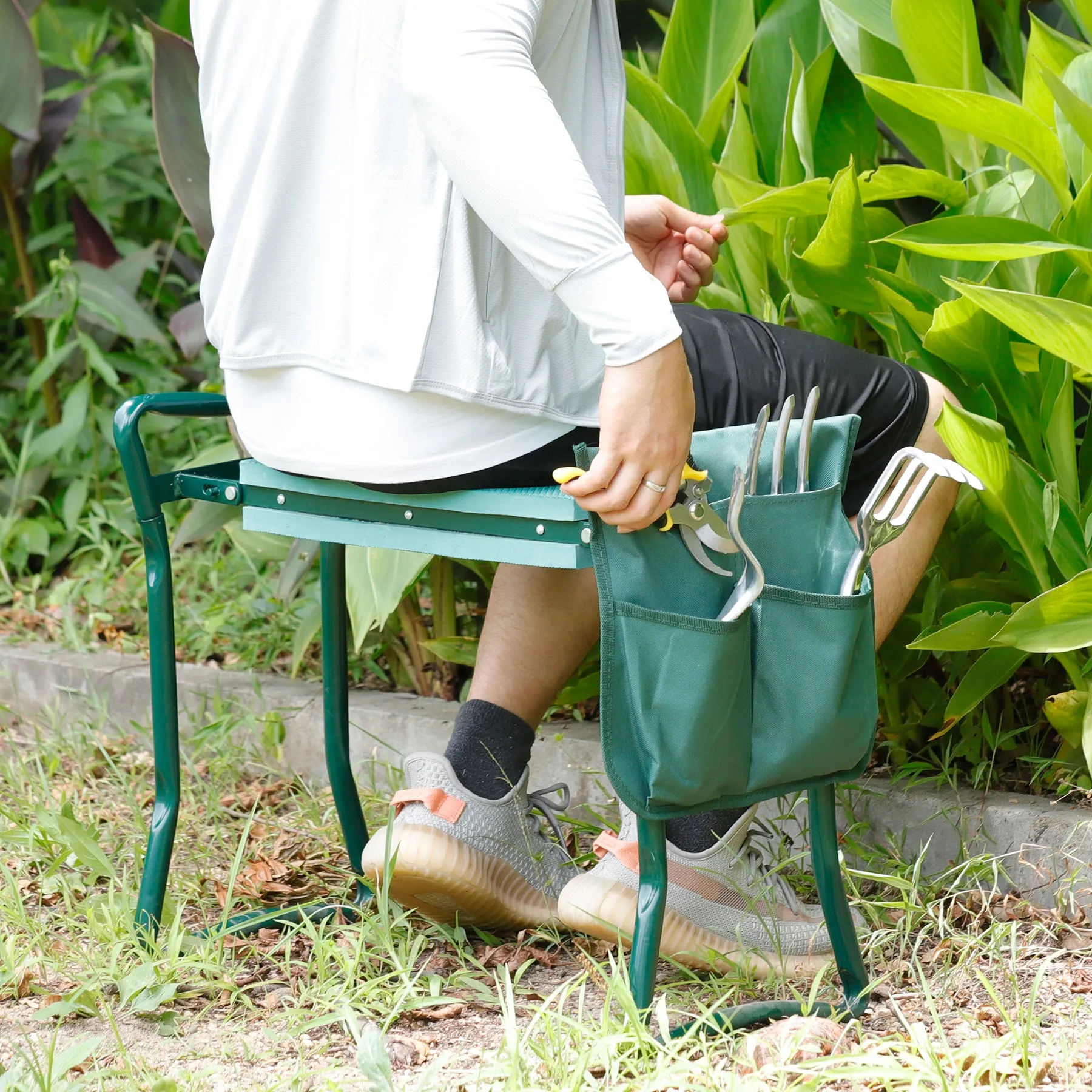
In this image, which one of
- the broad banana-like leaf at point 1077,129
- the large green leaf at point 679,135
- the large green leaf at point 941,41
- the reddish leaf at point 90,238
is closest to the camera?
the broad banana-like leaf at point 1077,129

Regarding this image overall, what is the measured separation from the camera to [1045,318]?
4.28 feet

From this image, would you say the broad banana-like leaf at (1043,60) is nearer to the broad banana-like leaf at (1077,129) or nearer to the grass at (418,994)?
the broad banana-like leaf at (1077,129)

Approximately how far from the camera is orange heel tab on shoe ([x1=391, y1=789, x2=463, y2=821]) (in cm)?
138

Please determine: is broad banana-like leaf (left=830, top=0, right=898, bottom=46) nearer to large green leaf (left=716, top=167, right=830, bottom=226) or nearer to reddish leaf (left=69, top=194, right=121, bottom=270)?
large green leaf (left=716, top=167, right=830, bottom=226)

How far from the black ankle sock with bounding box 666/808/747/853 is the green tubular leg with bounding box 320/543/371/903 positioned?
434mm

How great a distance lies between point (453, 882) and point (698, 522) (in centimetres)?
49

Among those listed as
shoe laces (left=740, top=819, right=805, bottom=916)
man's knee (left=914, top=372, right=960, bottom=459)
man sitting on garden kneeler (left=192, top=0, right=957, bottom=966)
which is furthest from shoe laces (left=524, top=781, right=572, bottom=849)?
man's knee (left=914, top=372, right=960, bottom=459)

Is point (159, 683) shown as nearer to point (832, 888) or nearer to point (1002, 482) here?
point (832, 888)

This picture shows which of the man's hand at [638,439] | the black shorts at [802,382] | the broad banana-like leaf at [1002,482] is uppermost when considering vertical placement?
the man's hand at [638,439]

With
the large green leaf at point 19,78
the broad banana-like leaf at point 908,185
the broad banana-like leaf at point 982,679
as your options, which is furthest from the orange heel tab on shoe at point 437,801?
the large green leaf at point 19,78

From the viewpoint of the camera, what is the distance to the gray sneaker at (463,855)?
1.34 metres

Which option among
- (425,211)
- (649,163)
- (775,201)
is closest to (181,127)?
(649,163)

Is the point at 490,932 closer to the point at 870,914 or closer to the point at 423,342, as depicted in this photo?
the point at 870,914

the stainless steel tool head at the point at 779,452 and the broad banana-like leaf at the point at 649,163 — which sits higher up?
the broad banana-like leaf at the point at 649,163
